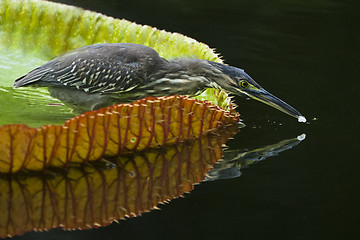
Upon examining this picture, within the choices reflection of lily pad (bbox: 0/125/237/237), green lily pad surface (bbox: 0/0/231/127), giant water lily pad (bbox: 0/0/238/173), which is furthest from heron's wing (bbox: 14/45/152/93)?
reflection of lily pad (bbox: 0/125/237/237)

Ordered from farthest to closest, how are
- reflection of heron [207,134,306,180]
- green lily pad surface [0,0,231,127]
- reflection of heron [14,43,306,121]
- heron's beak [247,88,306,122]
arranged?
green lily pad surface [0,0,231,127] → reflection of heron [14,43,306,121] → heron's beak [247,88,306,122] → reflection of heron [207,134,306,180]

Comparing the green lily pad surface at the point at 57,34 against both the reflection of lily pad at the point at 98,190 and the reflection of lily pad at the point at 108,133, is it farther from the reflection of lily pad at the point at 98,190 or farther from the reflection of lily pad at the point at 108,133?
the reflection of lily pad at the point at 98,190

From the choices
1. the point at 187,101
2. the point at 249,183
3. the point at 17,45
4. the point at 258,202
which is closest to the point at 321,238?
the point at 258,202

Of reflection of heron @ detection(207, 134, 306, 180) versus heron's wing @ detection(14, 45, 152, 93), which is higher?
heron's wing @ detection(14, 45, 152, 93)

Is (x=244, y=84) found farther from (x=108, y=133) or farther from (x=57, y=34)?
(x=57, y=34)

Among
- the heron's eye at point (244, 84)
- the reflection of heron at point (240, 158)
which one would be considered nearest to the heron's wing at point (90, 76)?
the heron's eye at point (244, 84)

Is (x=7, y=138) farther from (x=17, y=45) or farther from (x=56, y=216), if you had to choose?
(x=17, y=45)

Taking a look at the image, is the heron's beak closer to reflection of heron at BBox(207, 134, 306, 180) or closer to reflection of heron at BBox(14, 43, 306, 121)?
reflection of heron at BBox(14, 43, 306, 121)
